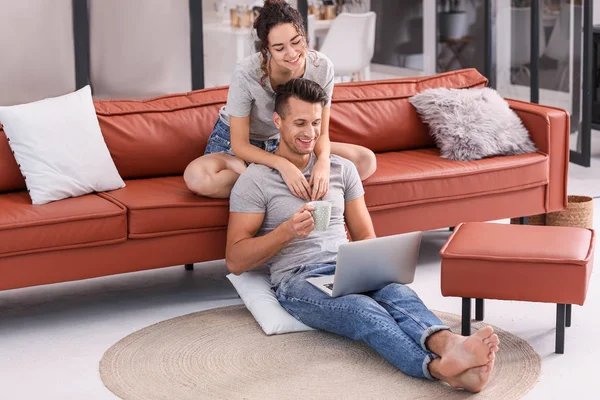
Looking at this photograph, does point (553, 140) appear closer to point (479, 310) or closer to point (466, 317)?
point (479, 310)

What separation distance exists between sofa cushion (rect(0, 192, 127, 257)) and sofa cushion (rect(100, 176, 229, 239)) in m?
0.05

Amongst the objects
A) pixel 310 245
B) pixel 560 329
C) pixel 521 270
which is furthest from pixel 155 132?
pixel 560 329

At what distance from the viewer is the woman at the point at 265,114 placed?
11.8 ft

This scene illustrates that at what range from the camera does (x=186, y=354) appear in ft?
10.8

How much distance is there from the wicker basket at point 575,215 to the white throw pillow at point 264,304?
1.59m

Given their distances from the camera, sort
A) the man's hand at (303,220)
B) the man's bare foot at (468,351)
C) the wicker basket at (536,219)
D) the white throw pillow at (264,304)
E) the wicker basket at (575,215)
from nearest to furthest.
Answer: the man's bare foot at (468,351) → the man's hand at (303,220) → the white throw pillow at (264,304) → the wicker basket at (575,215) → the wicker basket at (536,219)

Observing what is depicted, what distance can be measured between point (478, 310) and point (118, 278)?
1523 mm

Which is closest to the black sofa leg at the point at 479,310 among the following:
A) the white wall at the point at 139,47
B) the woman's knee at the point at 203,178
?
the woman's knee at the point at 203,178

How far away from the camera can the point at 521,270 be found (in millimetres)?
3240

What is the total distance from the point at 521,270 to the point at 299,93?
3.14 ft

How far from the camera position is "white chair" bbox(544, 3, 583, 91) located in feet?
21.8

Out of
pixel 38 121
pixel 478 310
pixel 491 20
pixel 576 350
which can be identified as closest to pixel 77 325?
pixel 38 121

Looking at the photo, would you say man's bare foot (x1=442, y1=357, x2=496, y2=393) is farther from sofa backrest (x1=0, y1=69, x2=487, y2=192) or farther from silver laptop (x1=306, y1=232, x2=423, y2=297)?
sofa backrest (x1=0, y1=69, x2=487, y2=192)

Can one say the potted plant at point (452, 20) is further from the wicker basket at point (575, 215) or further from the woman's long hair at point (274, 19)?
the woman's long hair at point (274, 19)
